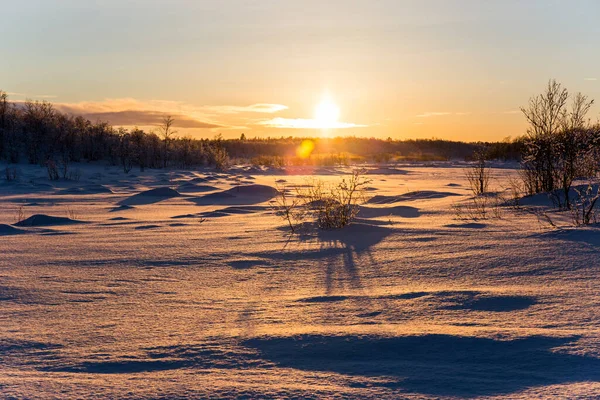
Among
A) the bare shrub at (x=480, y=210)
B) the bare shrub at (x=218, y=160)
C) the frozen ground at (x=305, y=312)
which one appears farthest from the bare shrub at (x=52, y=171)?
the bare shrub at (x=480, y=210)

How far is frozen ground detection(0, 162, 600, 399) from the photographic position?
7.01ft

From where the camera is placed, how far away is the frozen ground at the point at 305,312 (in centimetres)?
214

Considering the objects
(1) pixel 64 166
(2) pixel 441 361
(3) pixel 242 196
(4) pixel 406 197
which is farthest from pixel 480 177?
(1) pixel 64 166

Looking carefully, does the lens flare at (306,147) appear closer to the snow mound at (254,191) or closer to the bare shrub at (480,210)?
the snow mound at (254,191)

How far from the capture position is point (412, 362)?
230 centimetres

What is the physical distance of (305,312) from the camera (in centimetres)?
300

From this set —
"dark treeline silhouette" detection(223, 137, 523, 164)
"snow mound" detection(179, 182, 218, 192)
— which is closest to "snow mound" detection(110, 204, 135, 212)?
"snow mound" detection(179, 182, 218, 192)

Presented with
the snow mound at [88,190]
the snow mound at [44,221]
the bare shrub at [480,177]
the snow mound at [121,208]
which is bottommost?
the snow mound at [44,221]

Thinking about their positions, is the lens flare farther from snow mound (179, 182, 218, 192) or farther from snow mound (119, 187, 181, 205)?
snow mound (119, 187, 181, 205)

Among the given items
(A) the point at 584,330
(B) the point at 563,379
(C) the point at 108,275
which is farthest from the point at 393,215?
(B) the point at 563,379

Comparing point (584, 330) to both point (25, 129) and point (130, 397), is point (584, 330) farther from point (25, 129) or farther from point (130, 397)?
point (25, 129)

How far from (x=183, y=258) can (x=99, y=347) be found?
6.44 ft

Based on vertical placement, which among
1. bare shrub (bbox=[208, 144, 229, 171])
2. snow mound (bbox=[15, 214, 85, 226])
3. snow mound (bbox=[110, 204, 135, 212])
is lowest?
snow mound (bbox=[15, 214, 85, 226])

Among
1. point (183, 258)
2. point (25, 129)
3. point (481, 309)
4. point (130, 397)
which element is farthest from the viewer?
point (25, 129)
